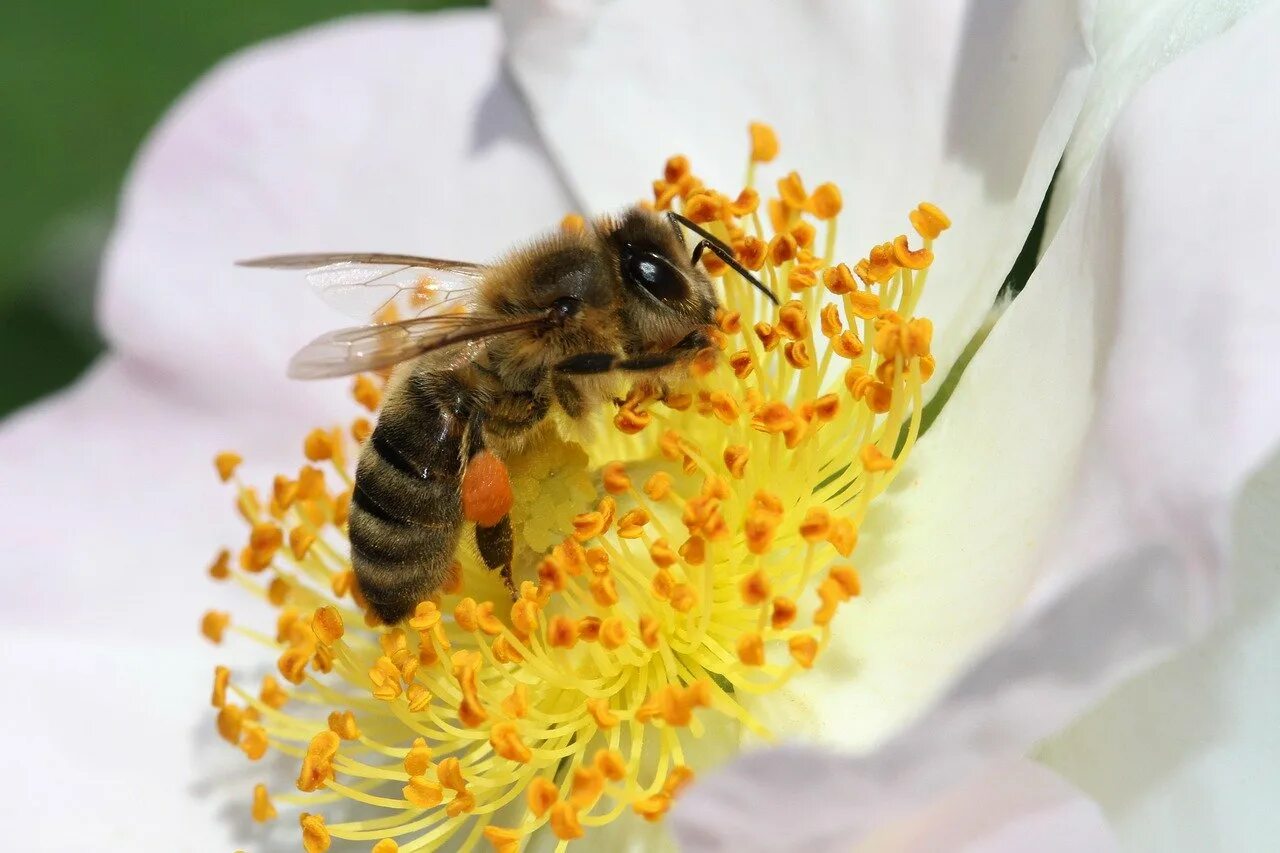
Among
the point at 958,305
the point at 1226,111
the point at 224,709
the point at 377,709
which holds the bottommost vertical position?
the point at 224,709

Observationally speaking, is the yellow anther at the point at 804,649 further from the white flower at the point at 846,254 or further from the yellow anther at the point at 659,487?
the yellow anther at the point at 659,487

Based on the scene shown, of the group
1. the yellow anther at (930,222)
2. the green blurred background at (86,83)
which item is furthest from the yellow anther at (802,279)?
the green blurred background at (86,83)

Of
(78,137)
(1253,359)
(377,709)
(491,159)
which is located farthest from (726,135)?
(78,137)

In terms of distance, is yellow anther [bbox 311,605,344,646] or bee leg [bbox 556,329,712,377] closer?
bee leg [bbox 556,329,712,377]

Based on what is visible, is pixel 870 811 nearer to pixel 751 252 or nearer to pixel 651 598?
pixel 651 598

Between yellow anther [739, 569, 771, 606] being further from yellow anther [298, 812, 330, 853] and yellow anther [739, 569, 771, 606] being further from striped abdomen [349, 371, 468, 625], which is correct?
yellow anther [298, 812, 330, 853]

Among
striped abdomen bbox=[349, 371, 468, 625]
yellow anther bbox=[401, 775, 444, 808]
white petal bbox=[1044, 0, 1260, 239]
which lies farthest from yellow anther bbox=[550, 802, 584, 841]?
white petal bbox=[1044, 0, 1260, 239]

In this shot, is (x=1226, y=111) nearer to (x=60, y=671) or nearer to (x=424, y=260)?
(x=424, y=260)
